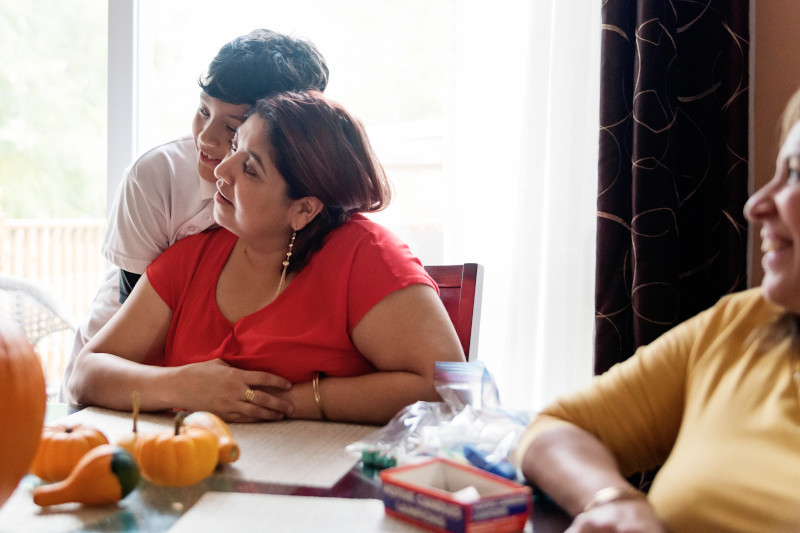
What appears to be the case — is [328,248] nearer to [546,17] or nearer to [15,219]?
[546,17]

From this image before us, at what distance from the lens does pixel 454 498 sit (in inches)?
31.0

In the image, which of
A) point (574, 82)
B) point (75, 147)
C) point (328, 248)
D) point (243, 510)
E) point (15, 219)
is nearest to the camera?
point (243, 510)

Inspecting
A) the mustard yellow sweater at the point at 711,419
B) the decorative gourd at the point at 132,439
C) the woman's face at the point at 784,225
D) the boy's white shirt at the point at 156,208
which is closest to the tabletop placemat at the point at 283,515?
the decorative gourd at the point at 132,439

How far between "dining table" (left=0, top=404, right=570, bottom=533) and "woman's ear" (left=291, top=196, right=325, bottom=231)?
0.59 meters

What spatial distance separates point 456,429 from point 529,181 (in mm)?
1253

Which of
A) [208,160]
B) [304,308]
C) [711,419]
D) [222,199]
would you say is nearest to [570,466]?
[711,419]

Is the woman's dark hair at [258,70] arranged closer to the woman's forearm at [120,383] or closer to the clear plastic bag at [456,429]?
the woman's forearm at [120,383]

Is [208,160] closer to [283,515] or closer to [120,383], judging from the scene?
[120,383]

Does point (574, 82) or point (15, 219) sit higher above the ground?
point (574, 82)

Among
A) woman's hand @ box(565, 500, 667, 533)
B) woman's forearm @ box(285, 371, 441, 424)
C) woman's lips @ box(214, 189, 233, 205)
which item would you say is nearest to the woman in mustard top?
woman's hand @ box(565, 500, 667, 533)

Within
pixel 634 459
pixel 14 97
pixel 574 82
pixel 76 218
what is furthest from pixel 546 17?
pixel 76 218

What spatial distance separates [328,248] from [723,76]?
1.10 m

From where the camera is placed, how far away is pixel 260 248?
1627mm

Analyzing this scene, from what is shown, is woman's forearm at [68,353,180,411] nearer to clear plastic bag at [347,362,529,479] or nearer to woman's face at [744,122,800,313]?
clear plastic bag at [347,362,529,479]
